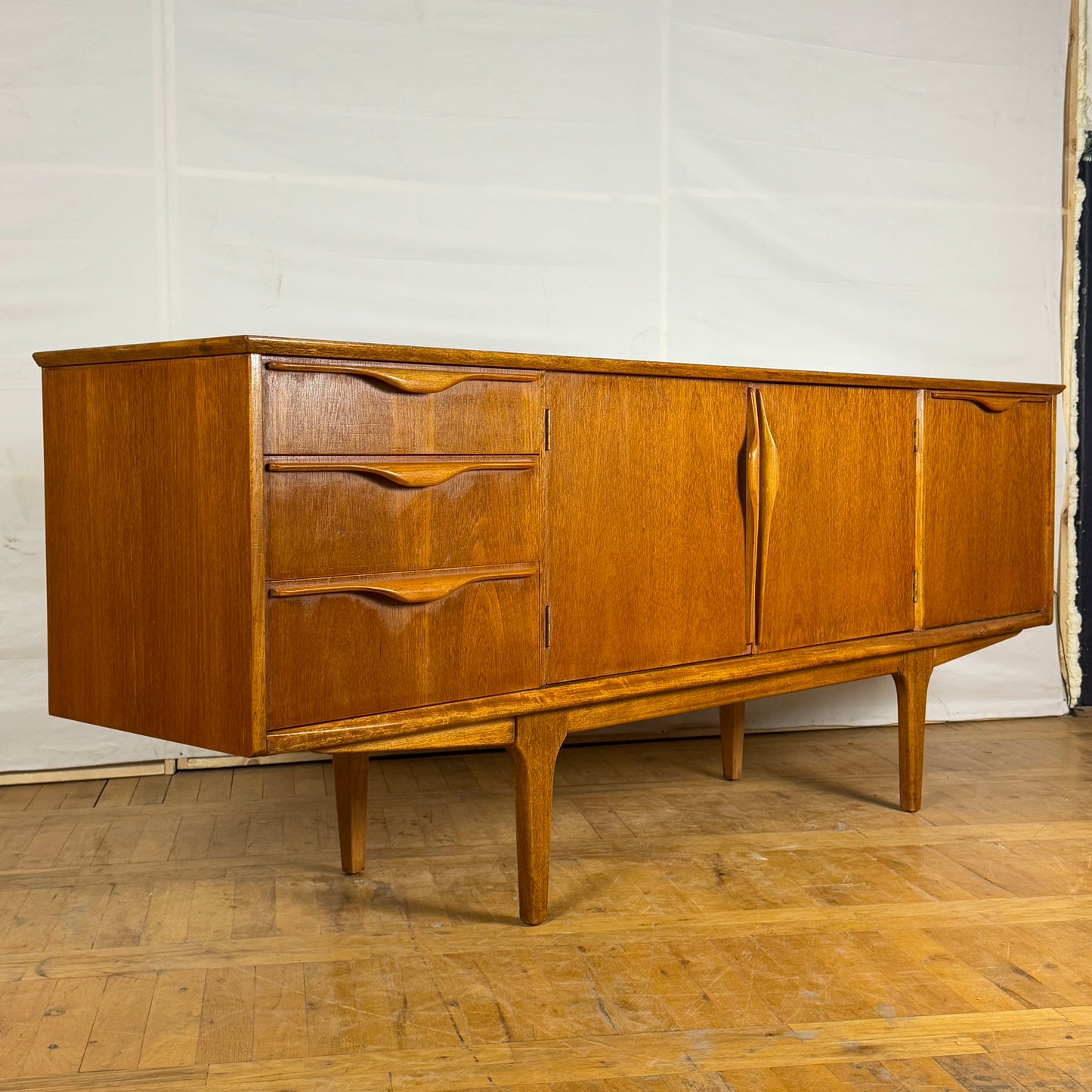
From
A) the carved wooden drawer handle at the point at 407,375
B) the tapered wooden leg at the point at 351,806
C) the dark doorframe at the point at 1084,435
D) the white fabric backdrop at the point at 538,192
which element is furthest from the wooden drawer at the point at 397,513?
the dark doorframe at the point at 1084,435

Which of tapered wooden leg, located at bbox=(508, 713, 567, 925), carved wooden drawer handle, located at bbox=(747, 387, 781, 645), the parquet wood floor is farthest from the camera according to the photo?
carved wooden drawer handle, located at bbox=(747, 387, 781, 645)

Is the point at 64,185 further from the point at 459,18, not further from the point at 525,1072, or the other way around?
the point at 525,1072

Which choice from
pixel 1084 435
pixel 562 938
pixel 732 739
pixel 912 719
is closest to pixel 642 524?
pixel 562 938

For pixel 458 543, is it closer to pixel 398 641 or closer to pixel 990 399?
pixel 398 641

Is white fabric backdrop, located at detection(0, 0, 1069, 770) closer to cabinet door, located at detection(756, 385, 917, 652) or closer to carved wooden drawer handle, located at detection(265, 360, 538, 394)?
cabinet door, located at detection(756, 385, 917, 652)

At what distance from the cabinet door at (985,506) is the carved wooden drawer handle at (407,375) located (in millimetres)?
1114

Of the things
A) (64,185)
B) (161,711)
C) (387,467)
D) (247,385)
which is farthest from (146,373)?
(64,185)

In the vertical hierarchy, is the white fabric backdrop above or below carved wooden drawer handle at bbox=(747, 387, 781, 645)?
above

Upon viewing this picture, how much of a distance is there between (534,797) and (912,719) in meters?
1.04

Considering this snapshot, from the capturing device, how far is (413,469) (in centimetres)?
169

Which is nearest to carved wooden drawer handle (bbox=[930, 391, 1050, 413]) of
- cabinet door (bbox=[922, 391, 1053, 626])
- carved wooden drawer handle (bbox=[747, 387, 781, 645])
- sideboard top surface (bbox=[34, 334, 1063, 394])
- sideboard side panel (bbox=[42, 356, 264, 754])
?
cabinet door (bbox=[922, 391, 1053, 626])

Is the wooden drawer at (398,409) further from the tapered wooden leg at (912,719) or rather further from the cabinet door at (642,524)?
the tapered wooden leg at (912,719)

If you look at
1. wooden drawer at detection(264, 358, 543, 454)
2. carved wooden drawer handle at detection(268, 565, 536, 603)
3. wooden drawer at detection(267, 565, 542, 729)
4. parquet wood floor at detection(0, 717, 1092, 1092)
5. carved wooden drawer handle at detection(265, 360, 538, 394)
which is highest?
carved wooden drawer handle at detection(265, 360, 538, 394)

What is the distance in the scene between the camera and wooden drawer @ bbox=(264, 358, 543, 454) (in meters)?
1.54
